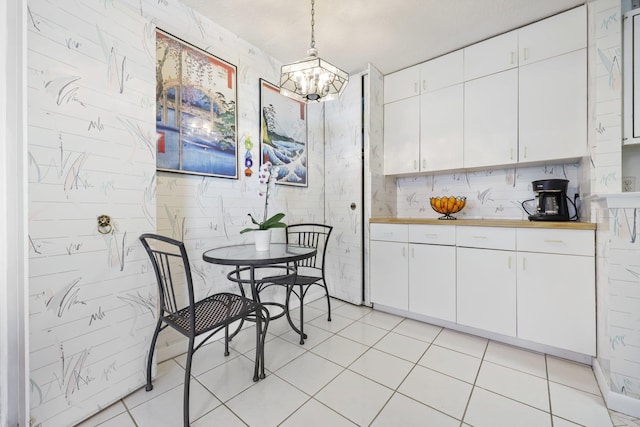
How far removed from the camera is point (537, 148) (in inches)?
85.7

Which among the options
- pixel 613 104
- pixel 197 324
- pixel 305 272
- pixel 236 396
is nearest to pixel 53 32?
pixel 197 324

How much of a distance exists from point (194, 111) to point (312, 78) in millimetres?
962

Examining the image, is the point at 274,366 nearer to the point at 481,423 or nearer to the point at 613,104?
the point at 481,423

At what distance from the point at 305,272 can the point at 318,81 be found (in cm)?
204

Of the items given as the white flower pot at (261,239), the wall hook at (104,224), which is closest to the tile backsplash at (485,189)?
the white flower pot at (261,239)

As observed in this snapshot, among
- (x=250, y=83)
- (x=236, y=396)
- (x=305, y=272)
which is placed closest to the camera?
(x=236, y=396)

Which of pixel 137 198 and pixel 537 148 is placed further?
pixel 537 148

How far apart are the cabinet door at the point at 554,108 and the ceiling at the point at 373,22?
0.42 meters

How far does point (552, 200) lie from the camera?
207 cm

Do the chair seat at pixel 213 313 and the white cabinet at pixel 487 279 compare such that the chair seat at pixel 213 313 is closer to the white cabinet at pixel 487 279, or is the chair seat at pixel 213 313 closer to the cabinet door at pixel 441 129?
the white cabinet at pixel 487 279

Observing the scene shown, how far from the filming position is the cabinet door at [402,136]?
2814mm

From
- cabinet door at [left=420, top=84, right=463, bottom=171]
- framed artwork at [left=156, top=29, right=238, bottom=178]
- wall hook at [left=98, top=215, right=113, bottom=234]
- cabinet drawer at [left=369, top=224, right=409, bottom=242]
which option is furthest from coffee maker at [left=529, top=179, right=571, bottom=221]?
wall hook at [left=98, top=215, right=113, bottom=234]

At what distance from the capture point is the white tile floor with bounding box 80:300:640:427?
52.3 inches

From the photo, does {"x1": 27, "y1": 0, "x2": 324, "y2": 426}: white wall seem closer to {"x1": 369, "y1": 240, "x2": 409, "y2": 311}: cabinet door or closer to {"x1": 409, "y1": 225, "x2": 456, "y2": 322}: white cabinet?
{"x1": 369, "y1": 240, "x2": 409, "y2": 311}: cabinet door
